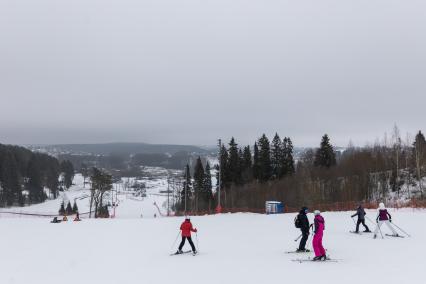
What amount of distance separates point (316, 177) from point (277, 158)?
16.9 metres

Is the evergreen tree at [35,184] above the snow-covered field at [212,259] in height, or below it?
above

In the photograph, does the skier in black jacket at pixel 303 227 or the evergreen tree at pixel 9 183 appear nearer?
the skier in black jacket at pixel 303 227

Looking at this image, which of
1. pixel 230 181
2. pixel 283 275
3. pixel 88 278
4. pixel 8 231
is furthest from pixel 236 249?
pixel 230 181

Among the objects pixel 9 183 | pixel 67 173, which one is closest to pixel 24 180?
pixel 9 183

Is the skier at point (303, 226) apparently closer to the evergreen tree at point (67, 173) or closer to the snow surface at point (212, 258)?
→ the snow surface at point (212, 258)

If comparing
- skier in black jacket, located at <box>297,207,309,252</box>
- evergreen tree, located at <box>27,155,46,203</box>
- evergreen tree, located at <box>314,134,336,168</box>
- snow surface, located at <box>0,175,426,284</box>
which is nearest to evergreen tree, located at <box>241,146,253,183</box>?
evergreen tree, located at <box>314,134,336,168</box>

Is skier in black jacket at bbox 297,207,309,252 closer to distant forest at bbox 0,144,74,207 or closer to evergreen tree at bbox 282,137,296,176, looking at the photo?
evergreen tree at bbox 282,137,296,176

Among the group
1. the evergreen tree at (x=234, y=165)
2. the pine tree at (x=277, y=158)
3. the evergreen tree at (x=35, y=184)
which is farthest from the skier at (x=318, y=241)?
the evergreen tree at (x=35, y=184)

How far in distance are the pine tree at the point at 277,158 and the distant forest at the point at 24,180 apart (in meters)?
82.5

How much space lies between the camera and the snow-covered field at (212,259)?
12953 mm

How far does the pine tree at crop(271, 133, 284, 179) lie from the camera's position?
274 feet

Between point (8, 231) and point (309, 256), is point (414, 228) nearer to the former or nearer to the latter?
point (309, 256)

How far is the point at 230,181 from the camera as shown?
87.8 metres

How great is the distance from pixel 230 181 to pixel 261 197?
2078 centimetres
